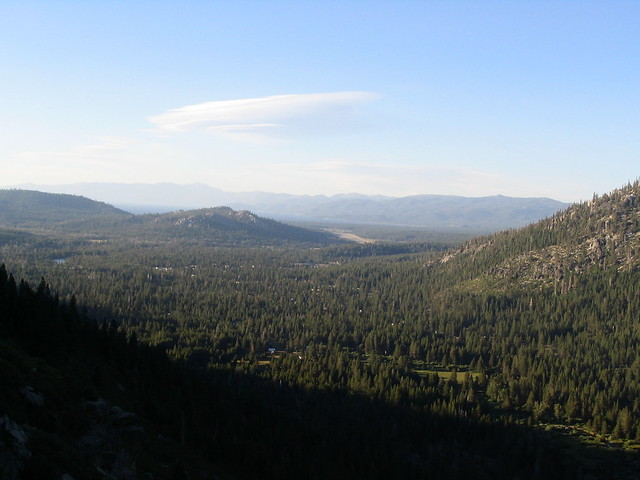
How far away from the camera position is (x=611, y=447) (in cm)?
9575

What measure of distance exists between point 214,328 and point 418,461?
95495 mm

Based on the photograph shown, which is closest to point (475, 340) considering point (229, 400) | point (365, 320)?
point (365, 320)

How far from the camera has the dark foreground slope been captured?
132ft

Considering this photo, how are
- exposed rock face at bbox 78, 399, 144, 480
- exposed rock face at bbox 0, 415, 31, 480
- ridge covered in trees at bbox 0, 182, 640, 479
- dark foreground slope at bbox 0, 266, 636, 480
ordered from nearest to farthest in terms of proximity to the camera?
exposed rock face at bbox 0, 415, 31, 480, exposed rock face at bbox 78, 399, 144, 480, dark foreground slope at bbox 0, 266, 636, 480, ridge covered in trees at bbox 0, 182, 640, 479

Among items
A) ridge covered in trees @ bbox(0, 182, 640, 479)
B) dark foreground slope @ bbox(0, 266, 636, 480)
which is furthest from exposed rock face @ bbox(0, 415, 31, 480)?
ridge covered in trees @ bbox(0, 182, 640, 479)

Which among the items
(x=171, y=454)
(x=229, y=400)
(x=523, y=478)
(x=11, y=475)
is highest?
(x=11, y=475)

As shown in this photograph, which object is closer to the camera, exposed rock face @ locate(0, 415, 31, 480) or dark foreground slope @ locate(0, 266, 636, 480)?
exposed rock face @ locate(0, 415, 31, 480)

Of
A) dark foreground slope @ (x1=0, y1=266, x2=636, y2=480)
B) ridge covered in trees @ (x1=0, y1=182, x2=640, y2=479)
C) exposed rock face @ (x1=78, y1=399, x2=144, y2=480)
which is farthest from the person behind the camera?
ridge covered in trees @ (x1=0, y1=182, x2=640, y2=479)

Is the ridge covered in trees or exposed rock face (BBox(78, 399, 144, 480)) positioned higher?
exposed rock face (BBox(78, 399, 144, 480))

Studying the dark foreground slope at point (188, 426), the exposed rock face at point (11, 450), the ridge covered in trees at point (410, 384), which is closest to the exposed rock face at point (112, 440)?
the dark foreground slope at point (188, 426)

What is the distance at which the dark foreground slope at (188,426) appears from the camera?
40219 millimetres

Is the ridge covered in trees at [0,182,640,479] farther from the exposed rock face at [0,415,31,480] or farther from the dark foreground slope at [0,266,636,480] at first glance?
the exposed rock face at [0,415,31,480]

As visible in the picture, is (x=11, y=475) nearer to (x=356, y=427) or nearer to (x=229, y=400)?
(x=229, y=400)

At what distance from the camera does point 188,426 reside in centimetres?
7100
